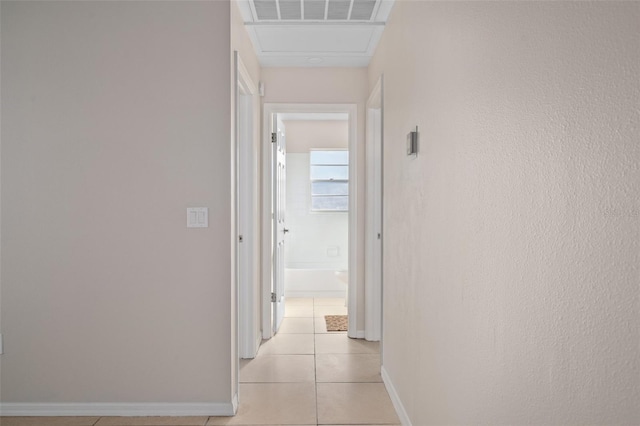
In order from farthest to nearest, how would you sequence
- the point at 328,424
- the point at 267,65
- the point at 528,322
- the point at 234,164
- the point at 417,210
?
the point at 267,65
the point at 234,164
the point at 328,424
the point at 417,210
the point at 528,322

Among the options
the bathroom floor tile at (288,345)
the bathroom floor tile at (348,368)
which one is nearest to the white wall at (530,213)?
the bathroom floor tile at (348,368)

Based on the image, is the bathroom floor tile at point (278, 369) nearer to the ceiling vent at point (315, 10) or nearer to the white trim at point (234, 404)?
the white trim at point (234, 404)

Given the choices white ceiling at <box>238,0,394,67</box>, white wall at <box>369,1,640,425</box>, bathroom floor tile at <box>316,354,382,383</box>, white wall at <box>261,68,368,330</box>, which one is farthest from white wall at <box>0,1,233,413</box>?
white wall at <box>261,68,368,330</box>

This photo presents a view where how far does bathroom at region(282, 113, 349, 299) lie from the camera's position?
19.5 ft

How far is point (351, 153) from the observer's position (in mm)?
3744

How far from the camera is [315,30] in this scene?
9.89ft

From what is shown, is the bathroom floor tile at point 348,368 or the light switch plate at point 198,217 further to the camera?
the bathroom floor tile at point 348,368

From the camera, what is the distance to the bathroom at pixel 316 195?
5949 millimetres

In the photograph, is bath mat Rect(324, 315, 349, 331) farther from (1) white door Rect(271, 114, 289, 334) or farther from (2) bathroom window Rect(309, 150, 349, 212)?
(2) bathroom window Rect(309, 150, 349, 212)

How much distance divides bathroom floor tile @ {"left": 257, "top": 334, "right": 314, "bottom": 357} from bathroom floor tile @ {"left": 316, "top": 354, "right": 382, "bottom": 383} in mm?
200

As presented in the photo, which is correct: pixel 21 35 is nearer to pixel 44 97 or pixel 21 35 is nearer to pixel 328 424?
pixel 44 97

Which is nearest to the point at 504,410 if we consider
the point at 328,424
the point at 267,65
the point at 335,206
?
the point at 328,424

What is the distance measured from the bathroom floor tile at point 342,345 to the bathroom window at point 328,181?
94.8 inches

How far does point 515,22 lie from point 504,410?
3.20ft
